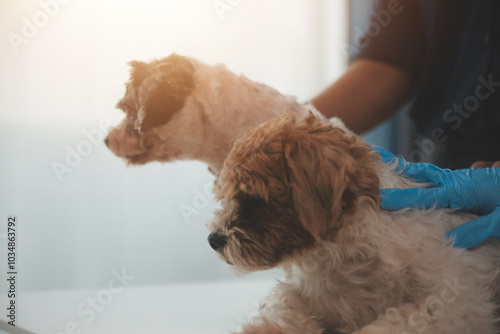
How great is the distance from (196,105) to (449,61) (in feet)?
4.16

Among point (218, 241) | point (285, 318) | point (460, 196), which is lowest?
point (285, 318)

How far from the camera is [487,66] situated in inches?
71.6

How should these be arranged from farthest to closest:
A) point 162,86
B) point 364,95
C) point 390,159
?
point 364,95
point 162,86
point 390,159

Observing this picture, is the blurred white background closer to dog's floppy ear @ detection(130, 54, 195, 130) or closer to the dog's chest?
dog's floppy ear @ detection(130, 54, 195, 130)

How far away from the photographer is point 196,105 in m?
1.68

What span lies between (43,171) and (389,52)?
1660 millimetres

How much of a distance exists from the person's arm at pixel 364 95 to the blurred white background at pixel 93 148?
0.43 metres

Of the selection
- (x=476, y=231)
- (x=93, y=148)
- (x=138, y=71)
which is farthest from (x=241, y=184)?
(x=93, y=148)

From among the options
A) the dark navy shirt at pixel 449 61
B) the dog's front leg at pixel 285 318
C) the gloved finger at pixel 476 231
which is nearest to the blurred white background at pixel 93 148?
the dark navy shirt at pixel 449 61

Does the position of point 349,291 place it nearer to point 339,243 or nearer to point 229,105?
point 339,243

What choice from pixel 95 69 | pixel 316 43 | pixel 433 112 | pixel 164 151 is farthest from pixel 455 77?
pixel 95 69

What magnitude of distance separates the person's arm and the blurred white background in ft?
1.43

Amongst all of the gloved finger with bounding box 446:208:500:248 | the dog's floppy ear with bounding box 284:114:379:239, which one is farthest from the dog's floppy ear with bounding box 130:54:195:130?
the gloved finger with bounding box 446:208:500:248

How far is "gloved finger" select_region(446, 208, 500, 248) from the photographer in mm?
1082
